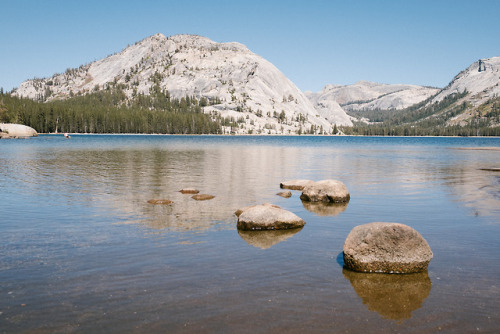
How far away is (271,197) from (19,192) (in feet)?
67.8

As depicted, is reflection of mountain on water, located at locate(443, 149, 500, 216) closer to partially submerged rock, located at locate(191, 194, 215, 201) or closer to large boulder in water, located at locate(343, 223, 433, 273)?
large boulder in water, located at locate(343, 223, 433, 273)

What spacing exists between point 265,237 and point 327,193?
11.4m

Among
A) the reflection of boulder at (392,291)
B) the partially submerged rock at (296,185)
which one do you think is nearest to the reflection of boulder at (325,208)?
the partially submerged rock at (296,185)

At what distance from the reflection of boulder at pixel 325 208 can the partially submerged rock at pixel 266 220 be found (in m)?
4.66

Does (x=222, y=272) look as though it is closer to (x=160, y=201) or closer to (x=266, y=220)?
(x=266, y=220)

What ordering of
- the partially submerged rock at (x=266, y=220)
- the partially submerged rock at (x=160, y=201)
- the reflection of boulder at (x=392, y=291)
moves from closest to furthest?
the reflection of boulder at (x=392, y=291) < the partially submerged rock at (x=266, y=220) < the partially submerged rock at (x=160, y=201)

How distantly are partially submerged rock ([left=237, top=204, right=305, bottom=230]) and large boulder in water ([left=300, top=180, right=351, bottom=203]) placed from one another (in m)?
8.69

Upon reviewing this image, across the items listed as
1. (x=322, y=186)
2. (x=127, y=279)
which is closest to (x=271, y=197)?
(x=322, y=186)

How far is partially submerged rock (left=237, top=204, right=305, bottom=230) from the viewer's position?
66.5ft

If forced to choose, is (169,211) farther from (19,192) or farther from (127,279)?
(19,192)

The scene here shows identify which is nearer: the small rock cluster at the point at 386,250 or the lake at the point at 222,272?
the lake at the point at 222,272

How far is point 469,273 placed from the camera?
14.0 meters

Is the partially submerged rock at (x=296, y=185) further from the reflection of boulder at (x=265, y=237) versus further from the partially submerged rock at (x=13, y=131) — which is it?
the partially submerged rock at (x=13, y=131)

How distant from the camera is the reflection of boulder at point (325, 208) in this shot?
82.2 ft
